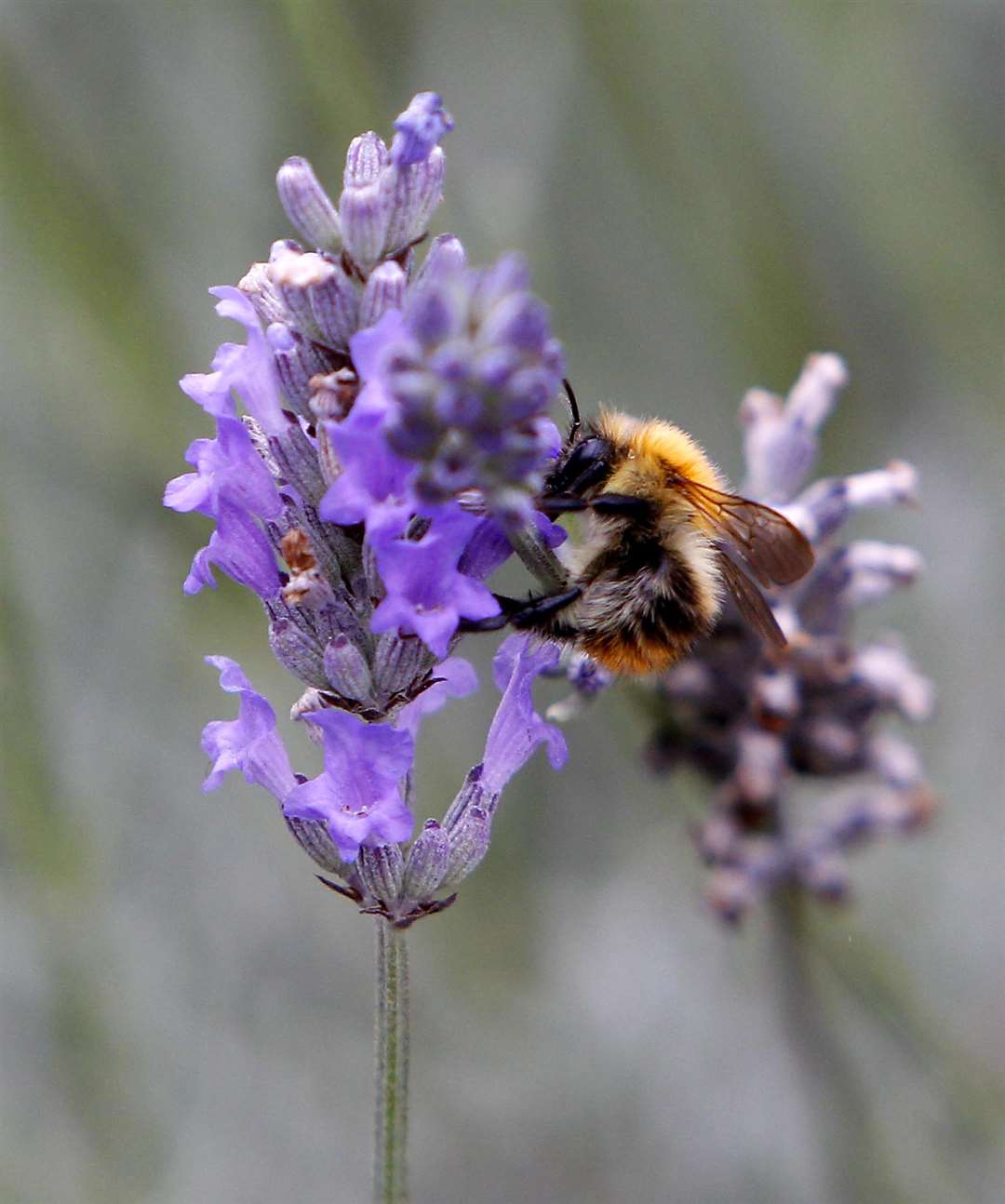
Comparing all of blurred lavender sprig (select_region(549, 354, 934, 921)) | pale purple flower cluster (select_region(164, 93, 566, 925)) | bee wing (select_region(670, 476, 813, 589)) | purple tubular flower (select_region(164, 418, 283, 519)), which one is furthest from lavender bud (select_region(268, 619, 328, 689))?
blurred lavender sprig (select_region(549, 354, 934, 921))

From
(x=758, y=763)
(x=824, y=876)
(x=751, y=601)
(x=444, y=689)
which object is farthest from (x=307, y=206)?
(x=824, y=876)

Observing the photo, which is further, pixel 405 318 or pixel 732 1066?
pixel 732 1066

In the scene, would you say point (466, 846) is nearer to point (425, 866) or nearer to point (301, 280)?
point (425, 866)

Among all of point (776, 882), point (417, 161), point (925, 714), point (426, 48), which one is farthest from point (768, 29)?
point (417, 161)

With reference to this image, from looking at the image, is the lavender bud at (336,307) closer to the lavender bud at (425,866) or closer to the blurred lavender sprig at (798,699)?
the lavender bud at (425,866)

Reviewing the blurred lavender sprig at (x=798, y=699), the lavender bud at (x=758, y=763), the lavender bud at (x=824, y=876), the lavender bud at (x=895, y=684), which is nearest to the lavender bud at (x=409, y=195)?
the blurred lavender sprig at (x=798, y=699)

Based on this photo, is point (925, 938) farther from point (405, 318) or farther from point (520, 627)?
point (405, 318)
